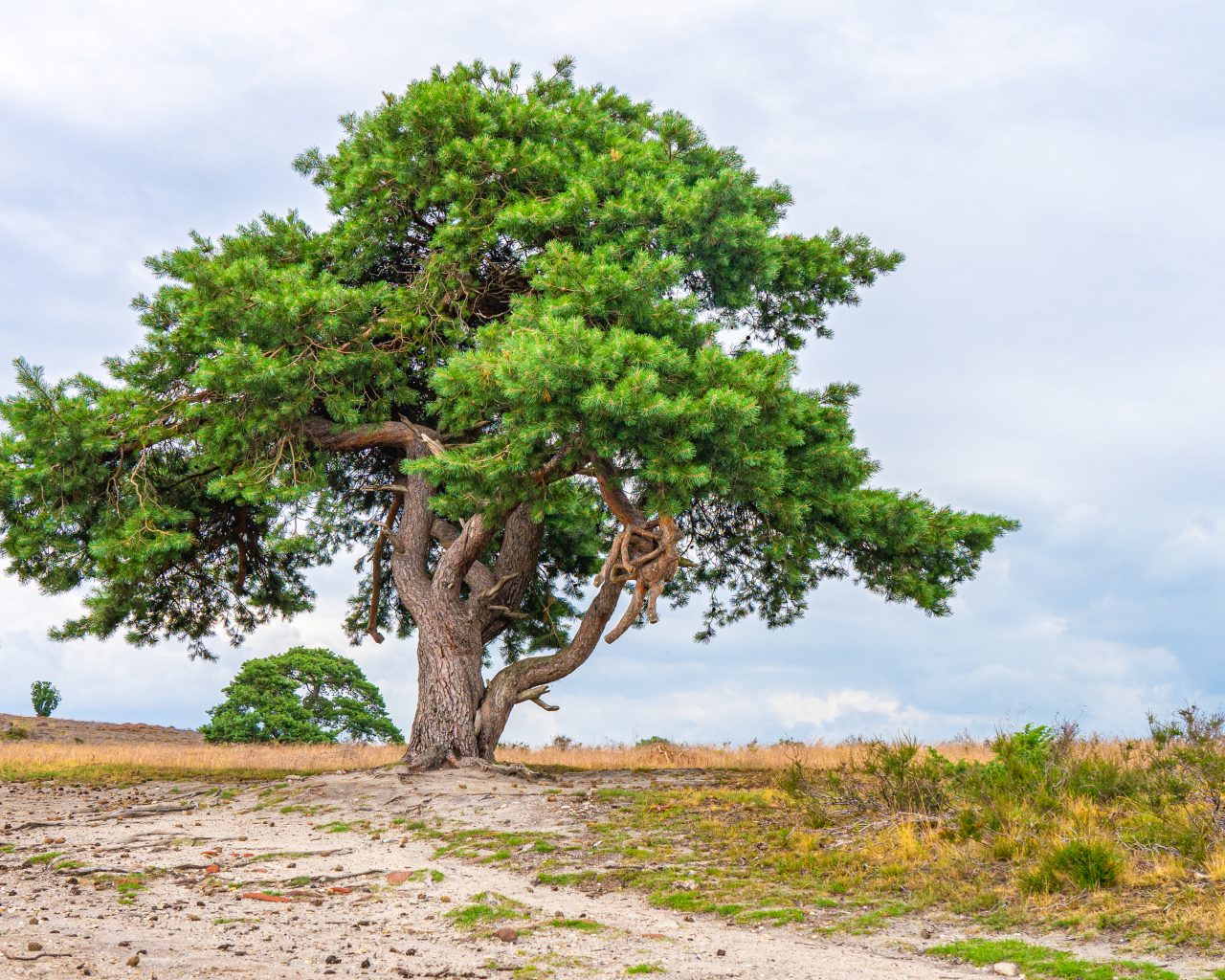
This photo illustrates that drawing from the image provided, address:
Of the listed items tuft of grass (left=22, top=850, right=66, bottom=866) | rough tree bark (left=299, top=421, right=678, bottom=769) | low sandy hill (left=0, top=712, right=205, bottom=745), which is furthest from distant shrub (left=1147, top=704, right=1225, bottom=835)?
low sandy hill (left=0, top=712, right=205, bottom=745)

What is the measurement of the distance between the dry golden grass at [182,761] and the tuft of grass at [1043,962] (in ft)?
47.0

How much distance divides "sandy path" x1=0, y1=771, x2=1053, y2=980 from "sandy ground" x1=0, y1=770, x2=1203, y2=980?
1.0 inches

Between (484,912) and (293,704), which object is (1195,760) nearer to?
(484,912)

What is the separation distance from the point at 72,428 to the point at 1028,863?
52.8 ft

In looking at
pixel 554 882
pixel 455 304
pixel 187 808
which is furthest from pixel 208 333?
pixel 554 882

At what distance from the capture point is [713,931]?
884cm

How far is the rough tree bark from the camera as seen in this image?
1792cm

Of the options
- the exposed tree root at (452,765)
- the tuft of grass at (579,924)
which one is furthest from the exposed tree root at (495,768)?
the tuft of grass at (579,924)

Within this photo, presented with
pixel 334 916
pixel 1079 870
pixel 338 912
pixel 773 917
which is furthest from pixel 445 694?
pixel 1079 870

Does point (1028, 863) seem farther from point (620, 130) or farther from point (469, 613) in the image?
point (620, 130)

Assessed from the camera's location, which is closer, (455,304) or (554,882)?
(554,882)

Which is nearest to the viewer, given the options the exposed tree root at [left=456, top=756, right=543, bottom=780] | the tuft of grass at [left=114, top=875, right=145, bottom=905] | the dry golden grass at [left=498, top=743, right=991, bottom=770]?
the tuft of grass at [left=114, top=875, right=145, bottom=905]

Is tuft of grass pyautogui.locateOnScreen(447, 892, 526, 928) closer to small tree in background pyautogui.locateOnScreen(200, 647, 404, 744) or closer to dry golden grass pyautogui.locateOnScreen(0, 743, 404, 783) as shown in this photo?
dry golden grass pyautogui.locateOnScreen(0, 743, 404, 783)

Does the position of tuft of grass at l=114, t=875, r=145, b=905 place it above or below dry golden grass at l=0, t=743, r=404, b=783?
below
